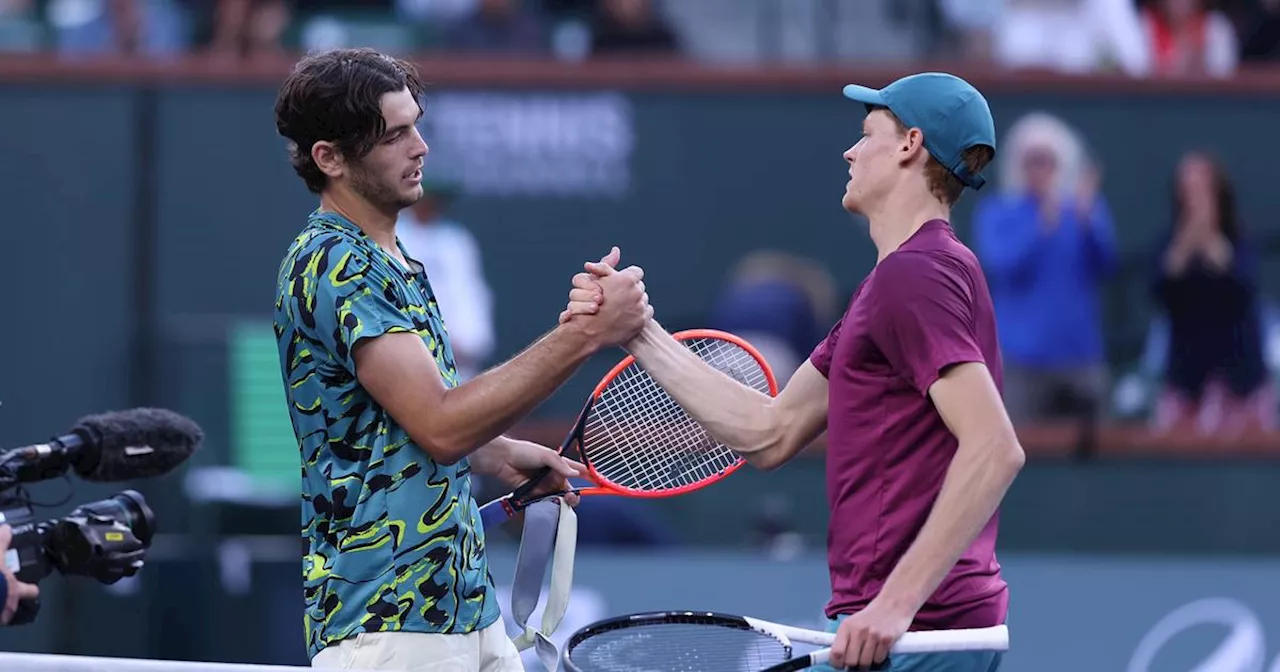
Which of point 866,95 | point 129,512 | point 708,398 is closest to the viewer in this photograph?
point 866,95

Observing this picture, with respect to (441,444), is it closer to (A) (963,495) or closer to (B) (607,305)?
(B) (607,305)

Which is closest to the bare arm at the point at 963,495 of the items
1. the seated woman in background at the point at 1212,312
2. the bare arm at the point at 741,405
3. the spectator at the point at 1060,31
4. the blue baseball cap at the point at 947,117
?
the blue baseball cap at the point at 947,117

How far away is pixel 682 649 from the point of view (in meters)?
3.93

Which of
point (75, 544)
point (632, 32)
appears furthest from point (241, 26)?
point (75, 544)

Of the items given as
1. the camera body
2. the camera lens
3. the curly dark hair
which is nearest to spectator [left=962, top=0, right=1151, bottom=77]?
the camera lens

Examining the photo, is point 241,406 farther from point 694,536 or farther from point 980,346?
point 980,346

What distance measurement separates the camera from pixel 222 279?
1023 centimetres

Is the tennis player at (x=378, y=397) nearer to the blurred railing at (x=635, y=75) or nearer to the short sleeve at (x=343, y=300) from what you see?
the short sleeve at (x=343, y=300)

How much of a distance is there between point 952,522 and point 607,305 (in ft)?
2.87

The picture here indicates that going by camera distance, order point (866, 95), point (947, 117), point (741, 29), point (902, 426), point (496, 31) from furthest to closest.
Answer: point (741, 29) → point (496, 31) → point (866, 95) → point (947, 117) → point (902, 426)

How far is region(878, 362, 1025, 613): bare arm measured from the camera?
3.57 metres

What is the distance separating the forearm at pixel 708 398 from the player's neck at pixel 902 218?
54 centimetres

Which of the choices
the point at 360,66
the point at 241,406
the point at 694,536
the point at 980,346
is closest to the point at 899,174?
the point at 980,346

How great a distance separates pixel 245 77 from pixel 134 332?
4.88 feet
